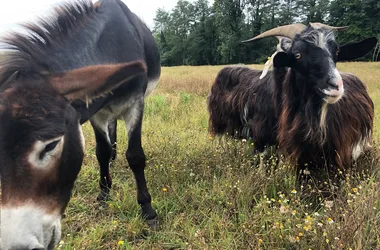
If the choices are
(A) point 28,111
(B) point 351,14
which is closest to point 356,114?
(A) point 28,111

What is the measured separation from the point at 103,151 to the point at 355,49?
3.17 meters

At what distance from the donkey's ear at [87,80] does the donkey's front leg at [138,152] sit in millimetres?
1117

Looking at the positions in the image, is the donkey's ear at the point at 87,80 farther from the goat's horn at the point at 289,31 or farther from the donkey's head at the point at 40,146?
the goat's horn at the point at 289,31

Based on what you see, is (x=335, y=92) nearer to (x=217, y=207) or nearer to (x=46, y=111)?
(x=217, y=207)

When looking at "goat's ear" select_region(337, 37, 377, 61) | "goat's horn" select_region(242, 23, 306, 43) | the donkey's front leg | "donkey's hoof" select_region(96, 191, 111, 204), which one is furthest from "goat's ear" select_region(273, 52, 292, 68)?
→ "donkey's hoof" select_region(96, 191, 111, 204)

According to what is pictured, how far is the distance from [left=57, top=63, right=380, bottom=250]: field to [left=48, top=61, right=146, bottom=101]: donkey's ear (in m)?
1.33

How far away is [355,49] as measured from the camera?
3.53 metres

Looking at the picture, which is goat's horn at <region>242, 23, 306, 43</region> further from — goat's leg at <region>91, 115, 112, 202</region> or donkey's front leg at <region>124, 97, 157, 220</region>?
goat's leg at <region>91, 115, 112, 202</region>

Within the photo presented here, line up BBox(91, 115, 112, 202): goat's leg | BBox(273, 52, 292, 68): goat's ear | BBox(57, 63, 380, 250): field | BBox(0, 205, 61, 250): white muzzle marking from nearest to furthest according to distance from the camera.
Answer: BBox(0, 205, 61, 250): white muzzle marking, BBox(57, 63, 380, 250): field, BBox(273, 52, 292, 68): goat's ear, BBox(91, 115, 112, 202): goat's leg

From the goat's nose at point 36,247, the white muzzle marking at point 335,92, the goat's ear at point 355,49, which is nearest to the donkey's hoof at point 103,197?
the goat's nose at point 36,247

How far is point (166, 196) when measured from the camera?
3.34m

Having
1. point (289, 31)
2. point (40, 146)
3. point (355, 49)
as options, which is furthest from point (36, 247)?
point (355, 49)

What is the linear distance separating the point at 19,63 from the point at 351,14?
4680cm

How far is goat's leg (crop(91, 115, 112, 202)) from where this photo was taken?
337 centimetres
